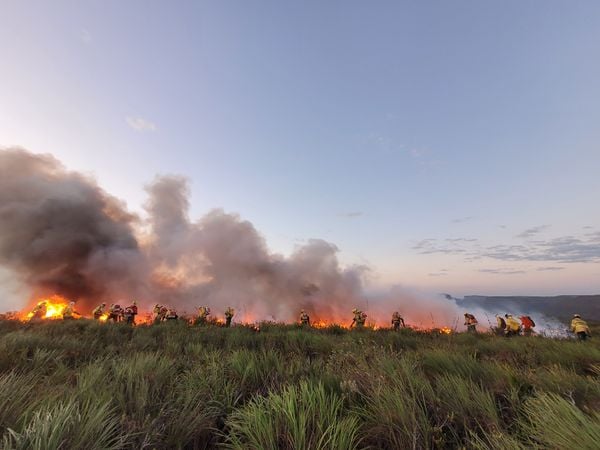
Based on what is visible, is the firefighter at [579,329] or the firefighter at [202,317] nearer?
the firefighter at [579,329]

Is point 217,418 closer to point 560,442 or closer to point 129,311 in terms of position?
point 560,442

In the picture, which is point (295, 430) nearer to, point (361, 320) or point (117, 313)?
point (361, 320)

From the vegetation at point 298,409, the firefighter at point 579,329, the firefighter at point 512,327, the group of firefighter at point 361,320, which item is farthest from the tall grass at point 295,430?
the firefighter at point 512,327

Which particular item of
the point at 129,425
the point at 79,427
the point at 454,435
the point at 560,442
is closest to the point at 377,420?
the point at 454,435

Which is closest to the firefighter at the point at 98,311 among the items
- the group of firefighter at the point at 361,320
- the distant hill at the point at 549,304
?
the group of firefighter at the point at 361,320

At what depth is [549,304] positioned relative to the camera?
15338 cm

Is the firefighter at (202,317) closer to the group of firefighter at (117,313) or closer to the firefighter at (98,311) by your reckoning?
the group of firefighter at (117,313)

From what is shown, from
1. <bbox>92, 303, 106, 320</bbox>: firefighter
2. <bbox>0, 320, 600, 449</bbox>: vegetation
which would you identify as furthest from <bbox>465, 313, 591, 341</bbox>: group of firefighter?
<bbox>92, 303, 106, 320</bbox>: firefighter

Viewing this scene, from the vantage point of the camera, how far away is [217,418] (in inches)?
122

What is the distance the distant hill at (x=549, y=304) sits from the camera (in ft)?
447

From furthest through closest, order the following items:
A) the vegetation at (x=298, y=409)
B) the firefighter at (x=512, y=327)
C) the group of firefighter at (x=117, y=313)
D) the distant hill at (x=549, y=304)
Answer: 1. the distant hill at (x=549, y=304)
2. the group of firefighter at (x=117, y=313)
3. the firefighter at (x=512, y=327)
4. the vegetation at (x=298, y=409)

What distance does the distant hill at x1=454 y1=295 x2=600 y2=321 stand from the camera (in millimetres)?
136125

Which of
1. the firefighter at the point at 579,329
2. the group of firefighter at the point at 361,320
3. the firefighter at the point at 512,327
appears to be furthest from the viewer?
the firefighter at the point at 512,327

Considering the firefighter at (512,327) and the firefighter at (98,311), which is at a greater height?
the firefighter at (98,311)
